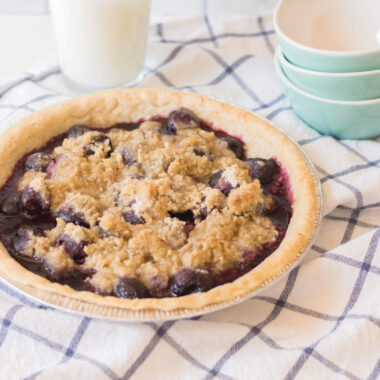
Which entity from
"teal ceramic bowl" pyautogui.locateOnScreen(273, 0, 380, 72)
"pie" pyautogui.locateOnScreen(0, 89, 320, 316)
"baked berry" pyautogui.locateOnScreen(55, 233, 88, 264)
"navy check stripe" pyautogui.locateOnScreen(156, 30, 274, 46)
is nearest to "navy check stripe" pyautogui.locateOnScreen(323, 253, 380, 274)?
"pie" pyautogui.locateOnScreen(0, 89, 320, 316)

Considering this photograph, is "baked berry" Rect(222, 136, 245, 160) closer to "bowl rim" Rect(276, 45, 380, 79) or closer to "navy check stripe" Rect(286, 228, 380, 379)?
"bowl rim" Rect(276, 45, 380, 79)

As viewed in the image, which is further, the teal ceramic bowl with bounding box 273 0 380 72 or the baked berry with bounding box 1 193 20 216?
the teal ceramic bowl with bounding box 273 0 380 72

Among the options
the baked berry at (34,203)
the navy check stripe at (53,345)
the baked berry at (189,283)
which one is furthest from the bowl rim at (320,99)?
the navy check stripe at (53,345)

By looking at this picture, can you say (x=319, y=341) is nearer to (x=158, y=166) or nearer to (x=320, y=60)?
(x=158, y=166)

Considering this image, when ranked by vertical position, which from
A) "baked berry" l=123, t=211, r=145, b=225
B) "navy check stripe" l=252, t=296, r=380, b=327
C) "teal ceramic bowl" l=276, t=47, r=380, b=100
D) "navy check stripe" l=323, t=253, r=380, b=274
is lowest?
"navy check stripe" l=252, t=296, r=380, b=327

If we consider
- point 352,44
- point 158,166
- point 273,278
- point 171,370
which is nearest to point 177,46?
point 352,44

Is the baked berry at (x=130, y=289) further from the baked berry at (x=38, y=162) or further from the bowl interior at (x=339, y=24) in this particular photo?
the bowl interior at (x=339, y=24)

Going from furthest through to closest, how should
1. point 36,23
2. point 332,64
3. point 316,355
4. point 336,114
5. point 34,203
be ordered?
point 36,23, point 336,114, point 332,64, point 34,203, point 316,355

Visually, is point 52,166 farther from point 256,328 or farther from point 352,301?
point 352,301

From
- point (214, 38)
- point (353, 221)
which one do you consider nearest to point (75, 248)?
point (353, 221)
